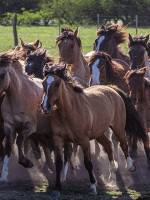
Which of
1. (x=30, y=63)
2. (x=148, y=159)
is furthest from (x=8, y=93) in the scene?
(x=148, y=159)

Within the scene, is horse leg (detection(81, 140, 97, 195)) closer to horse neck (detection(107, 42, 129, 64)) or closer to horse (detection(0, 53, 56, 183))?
horse (detection(0, 53, 56, 183))

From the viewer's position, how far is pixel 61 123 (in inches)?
265

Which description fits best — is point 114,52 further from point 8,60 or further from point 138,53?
point 8,60

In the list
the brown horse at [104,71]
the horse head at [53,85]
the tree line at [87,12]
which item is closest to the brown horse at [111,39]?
the brown horse at [104,71]

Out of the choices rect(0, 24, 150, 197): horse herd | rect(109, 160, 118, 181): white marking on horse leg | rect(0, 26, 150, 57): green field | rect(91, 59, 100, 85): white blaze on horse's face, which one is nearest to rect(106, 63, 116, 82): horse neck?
rect(0, 24, 150, 197): horse herd

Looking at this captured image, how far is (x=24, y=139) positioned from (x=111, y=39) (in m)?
4.81

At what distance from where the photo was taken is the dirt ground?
646 cm

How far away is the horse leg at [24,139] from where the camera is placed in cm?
665

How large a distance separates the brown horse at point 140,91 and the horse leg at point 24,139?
222 centimetres

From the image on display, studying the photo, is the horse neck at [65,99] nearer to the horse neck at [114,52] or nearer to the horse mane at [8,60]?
the horse mane at [8,60]

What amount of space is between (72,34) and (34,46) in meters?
0.85

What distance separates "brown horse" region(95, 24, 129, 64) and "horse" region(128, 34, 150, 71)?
0.87m

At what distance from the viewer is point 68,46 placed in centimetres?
1027

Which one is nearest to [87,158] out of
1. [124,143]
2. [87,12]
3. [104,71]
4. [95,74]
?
[124,143]
